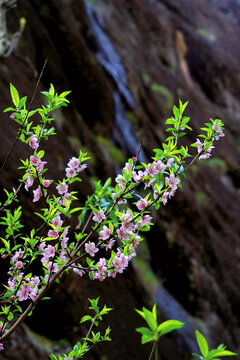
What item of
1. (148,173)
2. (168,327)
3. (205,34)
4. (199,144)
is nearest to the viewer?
(168,327)

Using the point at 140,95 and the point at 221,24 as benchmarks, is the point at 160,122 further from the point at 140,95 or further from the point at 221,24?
the point at 221,24

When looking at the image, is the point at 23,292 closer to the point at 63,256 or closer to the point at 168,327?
the point at 63,256

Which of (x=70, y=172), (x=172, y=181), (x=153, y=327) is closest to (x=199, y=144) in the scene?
(x=172, y=181)

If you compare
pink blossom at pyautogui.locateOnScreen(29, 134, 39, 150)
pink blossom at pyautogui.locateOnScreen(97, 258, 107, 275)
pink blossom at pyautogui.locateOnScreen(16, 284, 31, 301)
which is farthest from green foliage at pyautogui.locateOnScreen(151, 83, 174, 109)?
pink blossom at pyautogui.locateOnScreen(16, 284, 31, 301)

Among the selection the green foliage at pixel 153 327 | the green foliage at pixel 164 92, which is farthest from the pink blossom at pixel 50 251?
the green foliage at pixel 164 92

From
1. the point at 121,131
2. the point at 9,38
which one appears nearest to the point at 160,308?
the point at 121,131

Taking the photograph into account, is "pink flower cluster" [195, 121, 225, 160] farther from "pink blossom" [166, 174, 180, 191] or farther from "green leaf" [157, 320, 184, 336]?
"green leaf" [157, 320, 184, 336]

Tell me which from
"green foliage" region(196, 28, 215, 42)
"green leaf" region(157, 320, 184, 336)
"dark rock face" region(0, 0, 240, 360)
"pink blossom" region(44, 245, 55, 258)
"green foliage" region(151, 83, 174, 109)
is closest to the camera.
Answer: "green leaf" region(157, 320, 184, 336)

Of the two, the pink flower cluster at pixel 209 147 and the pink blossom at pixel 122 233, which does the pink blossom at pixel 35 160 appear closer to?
the pink blossom at pixel 122 233
